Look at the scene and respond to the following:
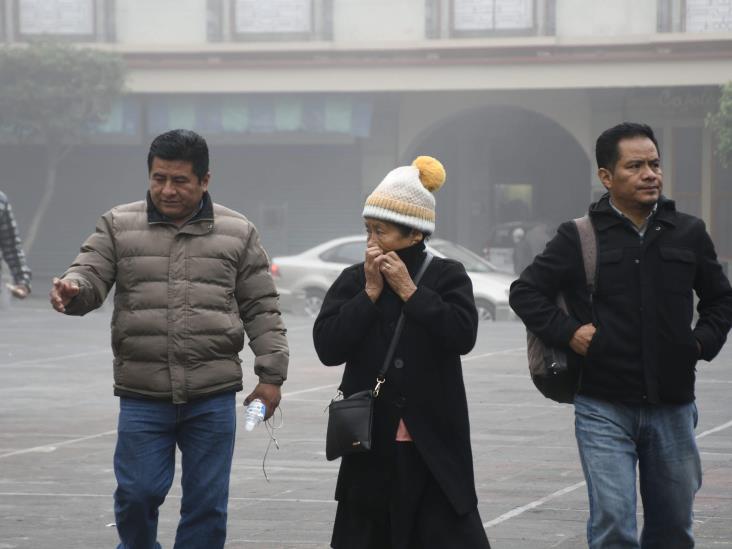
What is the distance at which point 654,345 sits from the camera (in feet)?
17.1

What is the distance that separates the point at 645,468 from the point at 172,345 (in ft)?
5.44

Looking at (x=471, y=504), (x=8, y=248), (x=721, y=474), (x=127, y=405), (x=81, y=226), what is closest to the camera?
(x=471, y=504)

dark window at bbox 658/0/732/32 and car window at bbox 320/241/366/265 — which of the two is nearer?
car window at bbox 320/241/366/265

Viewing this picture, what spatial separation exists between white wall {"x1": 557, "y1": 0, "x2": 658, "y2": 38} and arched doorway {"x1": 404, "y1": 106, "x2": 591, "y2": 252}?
4690mm

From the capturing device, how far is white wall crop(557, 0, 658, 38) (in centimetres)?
3186

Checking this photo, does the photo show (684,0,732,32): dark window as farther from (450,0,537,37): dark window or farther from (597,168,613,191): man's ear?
(597,168,613,191): man's ear

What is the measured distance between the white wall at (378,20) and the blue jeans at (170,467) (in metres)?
27.9

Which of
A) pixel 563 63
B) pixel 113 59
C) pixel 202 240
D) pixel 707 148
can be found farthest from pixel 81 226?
pixel 202 240

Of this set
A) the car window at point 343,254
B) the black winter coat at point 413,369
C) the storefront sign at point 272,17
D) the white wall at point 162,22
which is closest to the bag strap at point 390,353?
the black winter coat at point 413,369

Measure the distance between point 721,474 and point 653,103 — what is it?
2542 cm

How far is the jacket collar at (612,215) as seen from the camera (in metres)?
5.32

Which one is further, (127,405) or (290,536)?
(290,536)

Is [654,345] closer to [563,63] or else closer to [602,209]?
[602,209]

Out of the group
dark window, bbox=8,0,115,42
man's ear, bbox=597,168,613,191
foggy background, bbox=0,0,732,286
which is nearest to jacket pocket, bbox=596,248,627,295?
man's ear, bbox=597,168,613,191
